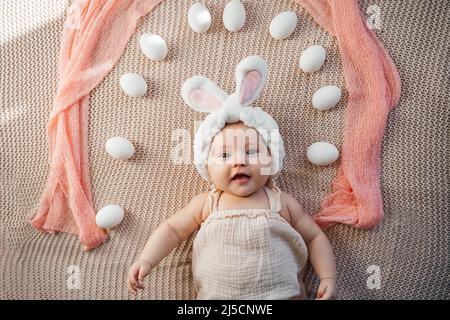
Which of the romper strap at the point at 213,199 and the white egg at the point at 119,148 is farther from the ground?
the white egg at the point at 119,148

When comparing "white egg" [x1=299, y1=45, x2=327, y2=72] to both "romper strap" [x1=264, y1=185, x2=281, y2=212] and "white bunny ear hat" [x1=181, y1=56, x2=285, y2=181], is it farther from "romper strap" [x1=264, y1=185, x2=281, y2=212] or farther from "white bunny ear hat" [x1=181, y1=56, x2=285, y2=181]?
"romper strap" [x1=264, y1=185, x2=281, y2=212]

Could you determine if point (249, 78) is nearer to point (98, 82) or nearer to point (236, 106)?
point (236, 106)

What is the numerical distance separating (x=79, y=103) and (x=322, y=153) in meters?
0.61

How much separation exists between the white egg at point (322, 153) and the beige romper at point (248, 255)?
0.51 feet

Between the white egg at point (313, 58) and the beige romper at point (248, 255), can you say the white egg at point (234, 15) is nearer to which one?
the white egg at point (313, 58)

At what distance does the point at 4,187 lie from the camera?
4.07 ft

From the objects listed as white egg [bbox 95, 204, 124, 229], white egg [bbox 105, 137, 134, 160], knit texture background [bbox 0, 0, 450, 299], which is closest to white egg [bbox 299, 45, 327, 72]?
knit texture background [bbox 0, 0, 450, 299]

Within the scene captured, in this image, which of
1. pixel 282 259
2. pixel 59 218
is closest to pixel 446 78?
pixel 282 259

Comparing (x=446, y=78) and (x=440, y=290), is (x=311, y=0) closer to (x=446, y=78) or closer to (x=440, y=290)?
(x=446, y=78)

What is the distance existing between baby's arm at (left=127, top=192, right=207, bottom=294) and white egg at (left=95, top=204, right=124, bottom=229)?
10 cm

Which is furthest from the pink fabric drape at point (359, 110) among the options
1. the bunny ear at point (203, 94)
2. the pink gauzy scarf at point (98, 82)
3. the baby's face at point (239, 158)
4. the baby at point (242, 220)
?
the bunny ear at point (203, 94)

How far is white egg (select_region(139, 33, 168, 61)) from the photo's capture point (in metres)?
1.19

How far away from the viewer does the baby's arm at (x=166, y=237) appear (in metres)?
1.08

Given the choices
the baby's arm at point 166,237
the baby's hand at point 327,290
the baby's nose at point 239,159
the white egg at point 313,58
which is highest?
the white egg at point 313,58
